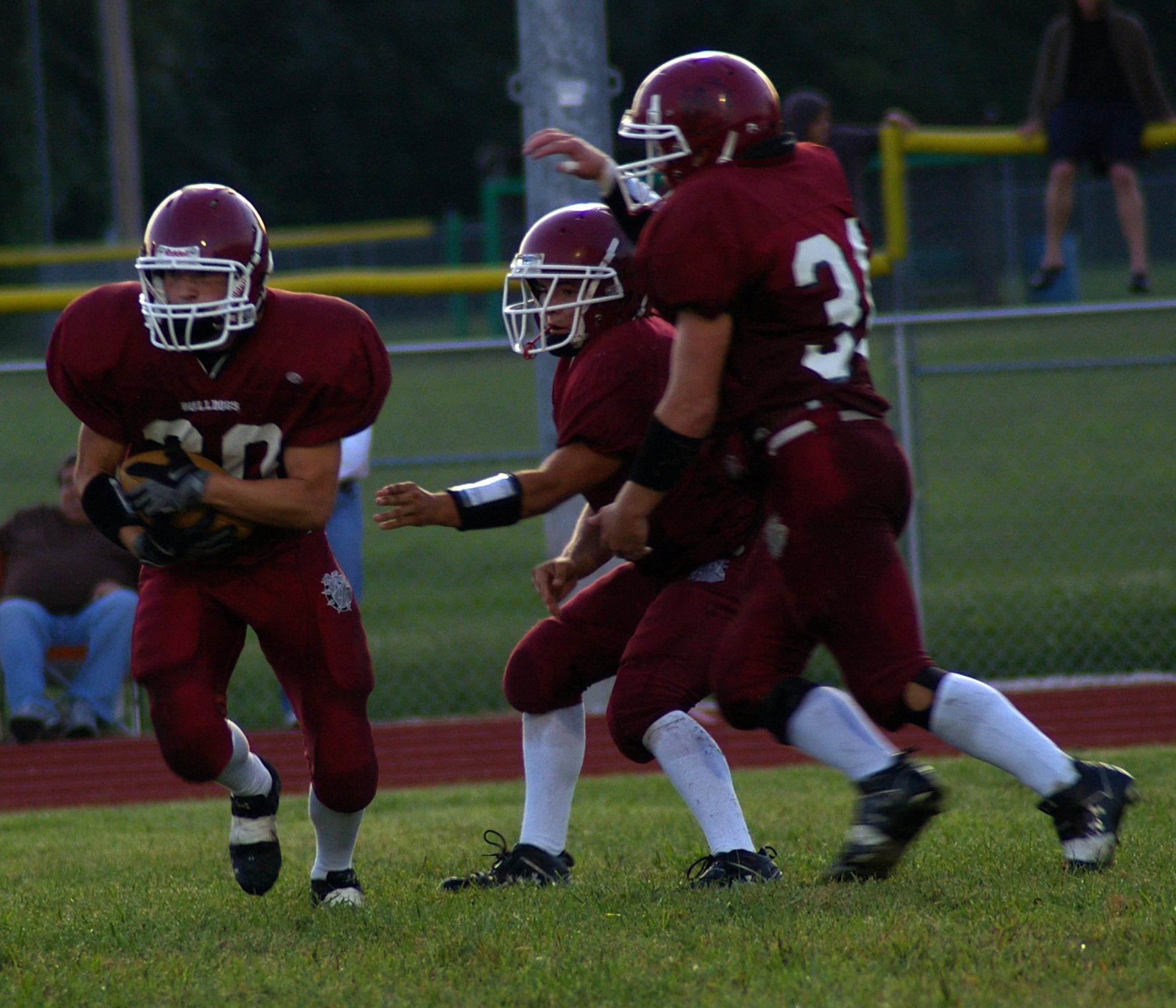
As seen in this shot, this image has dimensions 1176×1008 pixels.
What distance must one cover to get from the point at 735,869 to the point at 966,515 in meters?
7.04

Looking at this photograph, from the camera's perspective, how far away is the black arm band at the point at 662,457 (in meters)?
3.32

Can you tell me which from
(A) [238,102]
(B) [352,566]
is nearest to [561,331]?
→ (B) [352,566]

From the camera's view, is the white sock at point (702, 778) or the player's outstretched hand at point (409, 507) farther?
the white sock at point (702, 778)

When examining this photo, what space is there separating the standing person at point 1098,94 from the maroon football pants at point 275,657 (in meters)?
6.03

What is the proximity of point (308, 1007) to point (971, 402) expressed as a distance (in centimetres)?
1280

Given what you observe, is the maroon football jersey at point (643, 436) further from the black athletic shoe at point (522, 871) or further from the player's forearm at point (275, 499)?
the black athletic shoe at point (522, 871)

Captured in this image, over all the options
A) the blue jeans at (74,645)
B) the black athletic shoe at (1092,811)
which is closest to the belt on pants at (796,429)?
the black athletic shoe at (1092,811)

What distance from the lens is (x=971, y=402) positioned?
1483 cm

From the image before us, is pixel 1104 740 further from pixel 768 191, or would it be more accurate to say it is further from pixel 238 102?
pixel 238 102

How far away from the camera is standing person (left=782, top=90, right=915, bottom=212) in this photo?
773cm

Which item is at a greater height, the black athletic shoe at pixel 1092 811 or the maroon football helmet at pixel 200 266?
the maroon football helmet at pixel 200 266

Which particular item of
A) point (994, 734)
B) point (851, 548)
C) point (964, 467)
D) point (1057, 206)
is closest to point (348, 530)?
point (851, 548)

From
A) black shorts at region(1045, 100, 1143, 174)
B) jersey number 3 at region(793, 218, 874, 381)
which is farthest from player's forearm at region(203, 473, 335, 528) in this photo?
black shorts at region(1045, 100, 1143, 174)

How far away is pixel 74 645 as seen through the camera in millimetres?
6691
